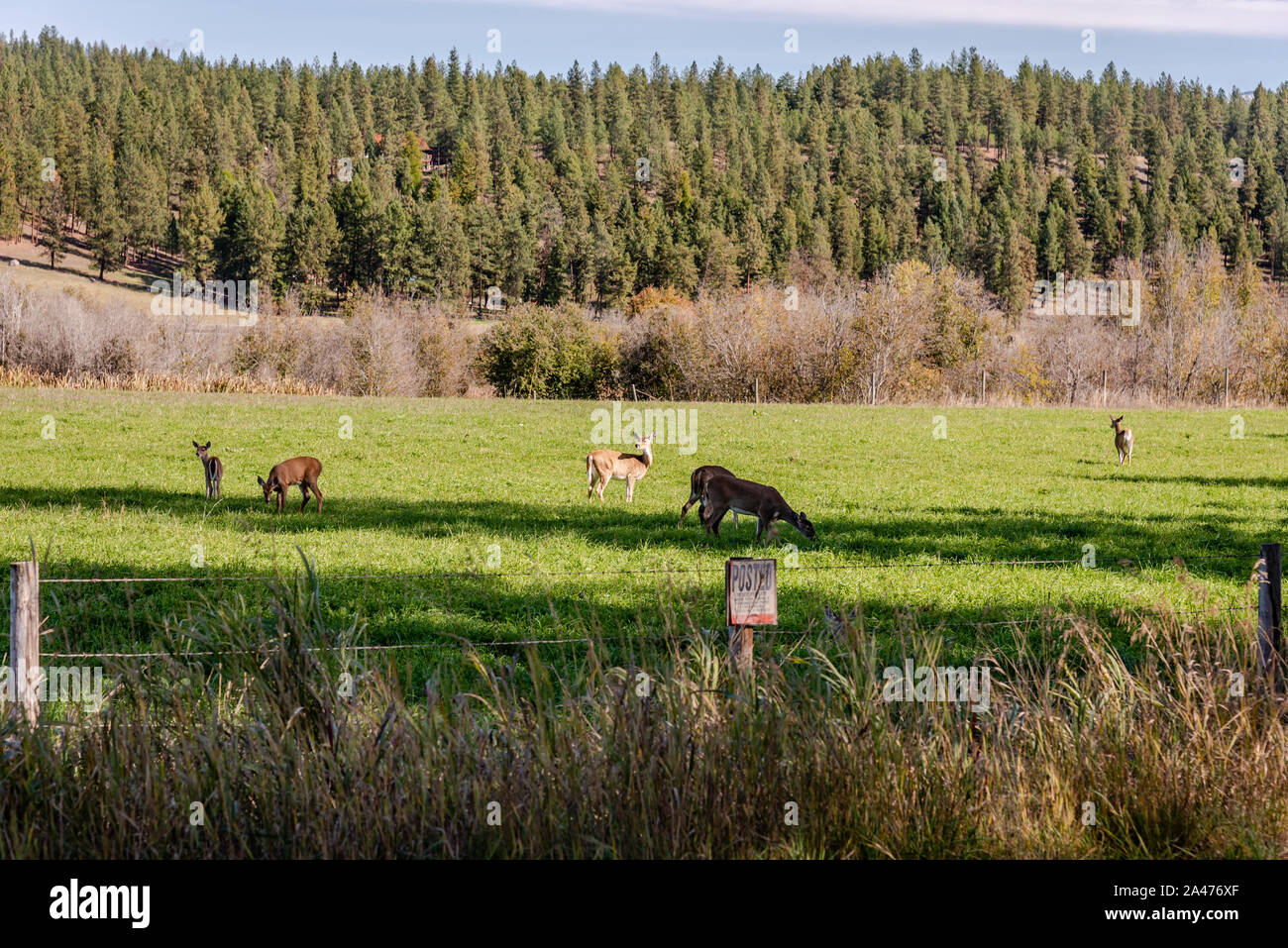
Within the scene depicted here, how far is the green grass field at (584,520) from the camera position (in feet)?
34.8

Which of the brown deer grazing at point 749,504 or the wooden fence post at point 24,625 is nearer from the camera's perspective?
the wooden fence post at point 24,625

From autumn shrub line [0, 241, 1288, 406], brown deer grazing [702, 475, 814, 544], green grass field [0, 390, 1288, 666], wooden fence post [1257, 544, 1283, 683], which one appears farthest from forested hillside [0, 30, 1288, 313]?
wooden fence post [1257, 544, 1283, 683]

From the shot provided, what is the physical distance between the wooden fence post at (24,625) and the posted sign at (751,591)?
350 cm

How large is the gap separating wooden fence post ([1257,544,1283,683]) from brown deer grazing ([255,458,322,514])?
13.9 metres

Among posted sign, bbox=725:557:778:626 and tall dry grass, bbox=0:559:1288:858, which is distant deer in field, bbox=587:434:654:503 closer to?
posted sign, bbox=725:557:778:626

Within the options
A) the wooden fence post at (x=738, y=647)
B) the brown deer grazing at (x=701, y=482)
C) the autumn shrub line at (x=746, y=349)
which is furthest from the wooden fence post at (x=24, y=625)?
the autumn shrub line at (x=746, y=349)

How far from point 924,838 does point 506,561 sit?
8.74 metres

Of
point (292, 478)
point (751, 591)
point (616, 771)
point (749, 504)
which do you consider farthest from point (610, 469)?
point (616, 771)

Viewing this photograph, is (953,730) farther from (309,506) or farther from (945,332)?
(945,332)

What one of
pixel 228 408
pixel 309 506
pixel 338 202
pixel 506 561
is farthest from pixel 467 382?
pixel 338 202

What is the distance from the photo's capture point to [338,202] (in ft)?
401

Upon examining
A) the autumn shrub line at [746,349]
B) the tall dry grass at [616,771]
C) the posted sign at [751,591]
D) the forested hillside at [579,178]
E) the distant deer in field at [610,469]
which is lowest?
the tall dry grass at [616,771]

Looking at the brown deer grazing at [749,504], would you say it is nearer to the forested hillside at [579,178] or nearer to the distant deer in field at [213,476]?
the distant deer in field at [213,476]

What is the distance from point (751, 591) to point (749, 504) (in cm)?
953
